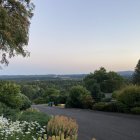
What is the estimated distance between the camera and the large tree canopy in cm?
2186

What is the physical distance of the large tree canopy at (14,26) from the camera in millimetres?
21859

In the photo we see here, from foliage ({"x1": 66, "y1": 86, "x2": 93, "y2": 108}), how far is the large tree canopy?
17.1 meters

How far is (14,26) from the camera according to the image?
23.2 m

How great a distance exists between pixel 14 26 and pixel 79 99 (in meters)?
21.9

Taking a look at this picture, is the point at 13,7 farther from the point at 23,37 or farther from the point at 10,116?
the point at 10,116

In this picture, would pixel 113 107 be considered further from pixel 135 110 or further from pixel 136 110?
pixel 136 110

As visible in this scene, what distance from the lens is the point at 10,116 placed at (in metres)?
16.0

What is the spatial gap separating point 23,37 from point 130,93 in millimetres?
10151

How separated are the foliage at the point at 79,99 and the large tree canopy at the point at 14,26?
17.1 meters

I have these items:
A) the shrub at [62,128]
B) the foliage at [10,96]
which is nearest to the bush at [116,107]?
the foliage at [10,96]

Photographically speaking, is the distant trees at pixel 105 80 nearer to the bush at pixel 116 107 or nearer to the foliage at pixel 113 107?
the foliage at pixel 113 107

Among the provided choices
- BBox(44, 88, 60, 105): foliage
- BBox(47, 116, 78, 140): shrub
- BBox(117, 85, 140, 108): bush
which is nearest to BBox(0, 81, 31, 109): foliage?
BBox(117, 85, 140, 108): bush

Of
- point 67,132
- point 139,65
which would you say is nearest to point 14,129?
point 67,132

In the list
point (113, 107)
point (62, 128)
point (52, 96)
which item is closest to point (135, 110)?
point (113, 107)
